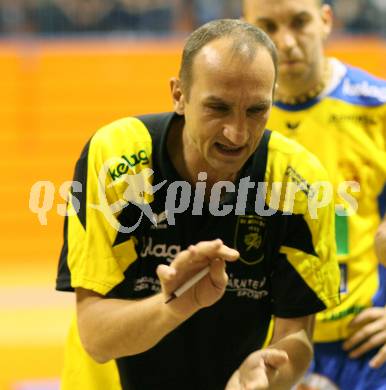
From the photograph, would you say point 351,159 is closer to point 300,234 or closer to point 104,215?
point 300,234

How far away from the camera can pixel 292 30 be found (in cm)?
389

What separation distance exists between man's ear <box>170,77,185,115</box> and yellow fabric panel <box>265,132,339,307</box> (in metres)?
0.34

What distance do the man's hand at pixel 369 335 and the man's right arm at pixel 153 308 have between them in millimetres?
1368

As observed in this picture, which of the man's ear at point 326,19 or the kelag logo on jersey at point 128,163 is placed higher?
the man's ear at point 326,19

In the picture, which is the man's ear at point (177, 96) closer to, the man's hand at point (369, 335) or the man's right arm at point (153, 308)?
the man's right arm at point (153, 308)

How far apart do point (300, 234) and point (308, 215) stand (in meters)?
0.07

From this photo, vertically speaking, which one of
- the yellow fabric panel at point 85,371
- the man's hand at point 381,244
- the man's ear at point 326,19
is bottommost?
the yellow fabric panel at point 85,371

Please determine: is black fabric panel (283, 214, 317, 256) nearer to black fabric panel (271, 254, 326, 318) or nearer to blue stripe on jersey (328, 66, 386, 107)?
black fabric panel (271, 254, 326, 318)

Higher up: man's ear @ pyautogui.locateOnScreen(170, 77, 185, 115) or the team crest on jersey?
man's ear @ pyautogui.locateOnScreen(170, 77, 185, 115)

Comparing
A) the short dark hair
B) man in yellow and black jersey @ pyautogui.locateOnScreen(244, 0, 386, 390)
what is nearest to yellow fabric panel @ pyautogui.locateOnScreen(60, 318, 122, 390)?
the short dark hair

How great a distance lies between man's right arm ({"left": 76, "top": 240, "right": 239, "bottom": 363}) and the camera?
8.20ft

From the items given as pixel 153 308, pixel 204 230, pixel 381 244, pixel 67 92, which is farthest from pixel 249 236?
pixel 67 92

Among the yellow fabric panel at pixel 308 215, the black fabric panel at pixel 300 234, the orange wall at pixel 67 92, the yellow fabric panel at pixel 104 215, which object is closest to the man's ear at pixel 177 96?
the yellow fabric panel at pixel 104 215

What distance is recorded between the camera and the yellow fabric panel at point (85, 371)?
3.28 metres
